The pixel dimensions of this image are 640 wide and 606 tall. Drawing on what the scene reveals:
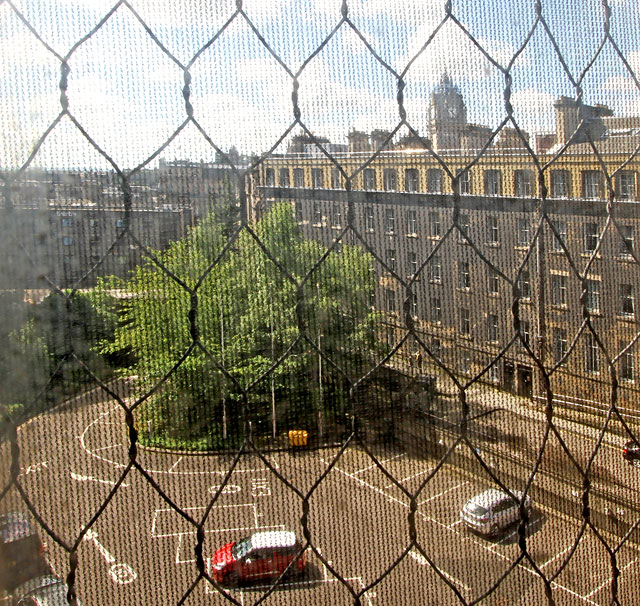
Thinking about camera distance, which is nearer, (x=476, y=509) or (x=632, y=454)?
(x=476, y=509)

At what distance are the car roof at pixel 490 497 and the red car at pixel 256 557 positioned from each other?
0.28 m

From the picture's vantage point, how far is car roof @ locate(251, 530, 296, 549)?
850 millimetres

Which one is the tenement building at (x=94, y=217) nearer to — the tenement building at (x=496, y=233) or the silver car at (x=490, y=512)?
the tenement building at (x=496, y=233)

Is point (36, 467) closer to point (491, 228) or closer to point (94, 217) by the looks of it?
point (94, 217)

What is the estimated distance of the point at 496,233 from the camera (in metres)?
1.03

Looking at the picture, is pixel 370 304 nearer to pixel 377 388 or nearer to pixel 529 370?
pixel 377 388

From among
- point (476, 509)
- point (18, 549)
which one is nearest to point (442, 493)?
point (476, 509)

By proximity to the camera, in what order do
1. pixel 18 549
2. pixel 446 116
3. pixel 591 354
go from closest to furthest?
pixel 18 549
pixel 446 116
pixel 591 354

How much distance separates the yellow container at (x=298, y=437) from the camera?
898 millimetres

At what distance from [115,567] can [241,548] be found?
0.16 metres

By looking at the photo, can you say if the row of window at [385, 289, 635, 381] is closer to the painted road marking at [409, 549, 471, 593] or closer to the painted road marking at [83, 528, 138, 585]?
the painted road marking at [409, 549, 471, 593]

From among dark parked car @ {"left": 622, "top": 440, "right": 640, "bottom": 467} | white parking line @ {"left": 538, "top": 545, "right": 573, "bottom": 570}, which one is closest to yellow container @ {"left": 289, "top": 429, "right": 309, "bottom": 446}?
white parking line @ {"left": 538, "top": 545, "right": 573, "bottom": 570}

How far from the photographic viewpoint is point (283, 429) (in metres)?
0.89

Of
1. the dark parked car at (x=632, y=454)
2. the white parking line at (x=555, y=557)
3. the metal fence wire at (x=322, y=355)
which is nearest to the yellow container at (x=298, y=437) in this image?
the metal fence wire at (x=322, y=355)
